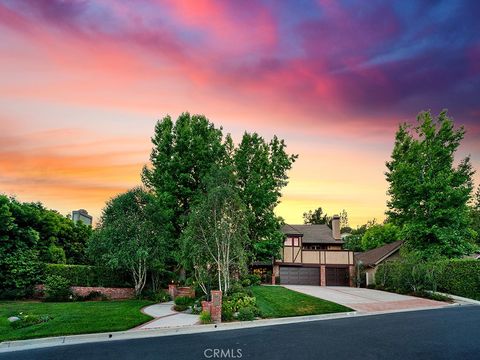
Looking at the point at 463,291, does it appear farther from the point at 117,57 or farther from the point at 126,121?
the point at 117,57

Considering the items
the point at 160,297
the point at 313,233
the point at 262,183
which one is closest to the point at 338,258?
the point at 313,233

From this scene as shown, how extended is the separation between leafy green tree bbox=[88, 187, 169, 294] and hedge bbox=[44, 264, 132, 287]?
805mm

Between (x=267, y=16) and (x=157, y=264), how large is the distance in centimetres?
1682

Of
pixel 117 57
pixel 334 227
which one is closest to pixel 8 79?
pixel 117 57

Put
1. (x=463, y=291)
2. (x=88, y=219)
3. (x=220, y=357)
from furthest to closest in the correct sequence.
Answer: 1. (x=88, y=219)
2. (x=463, y=291)
3. (x=220, y=357)

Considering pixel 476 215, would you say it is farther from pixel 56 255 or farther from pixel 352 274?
pixel 56 255

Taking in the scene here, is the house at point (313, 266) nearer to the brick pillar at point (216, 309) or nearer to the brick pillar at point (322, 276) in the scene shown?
the brick pillar at point (322, 276)

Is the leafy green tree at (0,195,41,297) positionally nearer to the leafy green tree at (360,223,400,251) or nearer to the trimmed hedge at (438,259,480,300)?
the trimmed hedge at (438,259,480,300)

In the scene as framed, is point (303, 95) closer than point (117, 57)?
No

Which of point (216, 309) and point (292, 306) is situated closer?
point (216, 309)

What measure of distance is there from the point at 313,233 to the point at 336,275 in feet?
23.9

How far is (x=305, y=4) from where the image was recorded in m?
15.7

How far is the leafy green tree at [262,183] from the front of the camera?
97.9 feet

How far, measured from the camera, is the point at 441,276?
26.0m
